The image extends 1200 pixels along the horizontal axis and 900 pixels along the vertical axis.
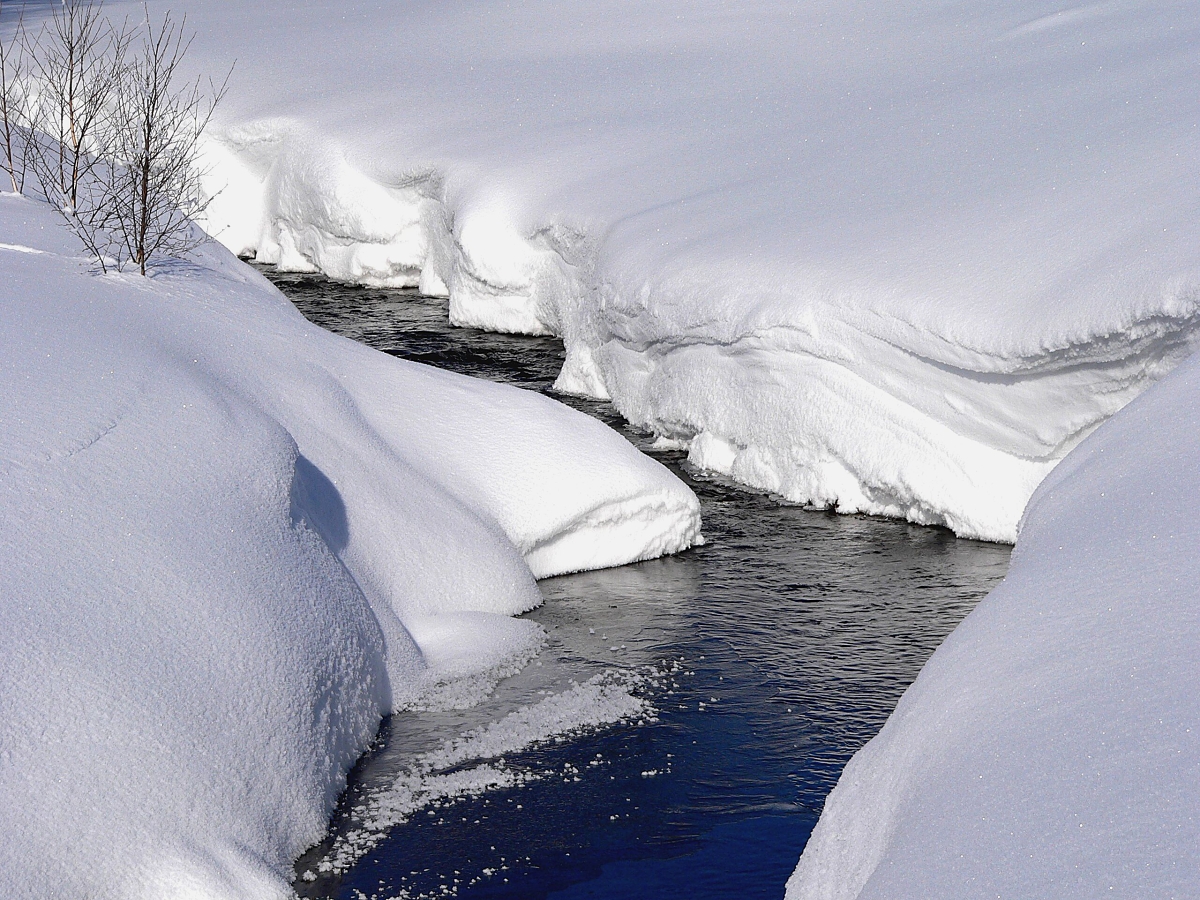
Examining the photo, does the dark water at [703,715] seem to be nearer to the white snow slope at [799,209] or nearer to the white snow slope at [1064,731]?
the white snow slope at [799,209]

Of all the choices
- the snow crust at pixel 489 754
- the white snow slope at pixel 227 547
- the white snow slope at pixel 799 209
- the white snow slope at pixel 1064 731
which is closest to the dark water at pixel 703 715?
the snow crust at pixel 489 754

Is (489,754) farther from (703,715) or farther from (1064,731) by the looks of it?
(1064,731)

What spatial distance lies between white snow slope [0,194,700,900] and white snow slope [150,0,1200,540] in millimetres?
1727

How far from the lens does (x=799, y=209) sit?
11930 mm

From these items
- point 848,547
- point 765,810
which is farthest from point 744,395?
point 765,810

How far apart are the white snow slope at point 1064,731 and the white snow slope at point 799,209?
3588 mm

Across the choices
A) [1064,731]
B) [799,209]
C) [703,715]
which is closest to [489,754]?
[703,715]

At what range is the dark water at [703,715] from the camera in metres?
5.97

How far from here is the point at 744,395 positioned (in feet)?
36.3

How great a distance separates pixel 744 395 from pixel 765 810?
513cm

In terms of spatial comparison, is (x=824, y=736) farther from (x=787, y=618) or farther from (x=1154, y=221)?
(x=1154, y=221)

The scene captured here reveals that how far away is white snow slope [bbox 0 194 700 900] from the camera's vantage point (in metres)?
5.21

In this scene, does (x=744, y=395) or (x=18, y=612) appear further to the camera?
(x=744, y=395)

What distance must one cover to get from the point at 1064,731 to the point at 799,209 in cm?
857
